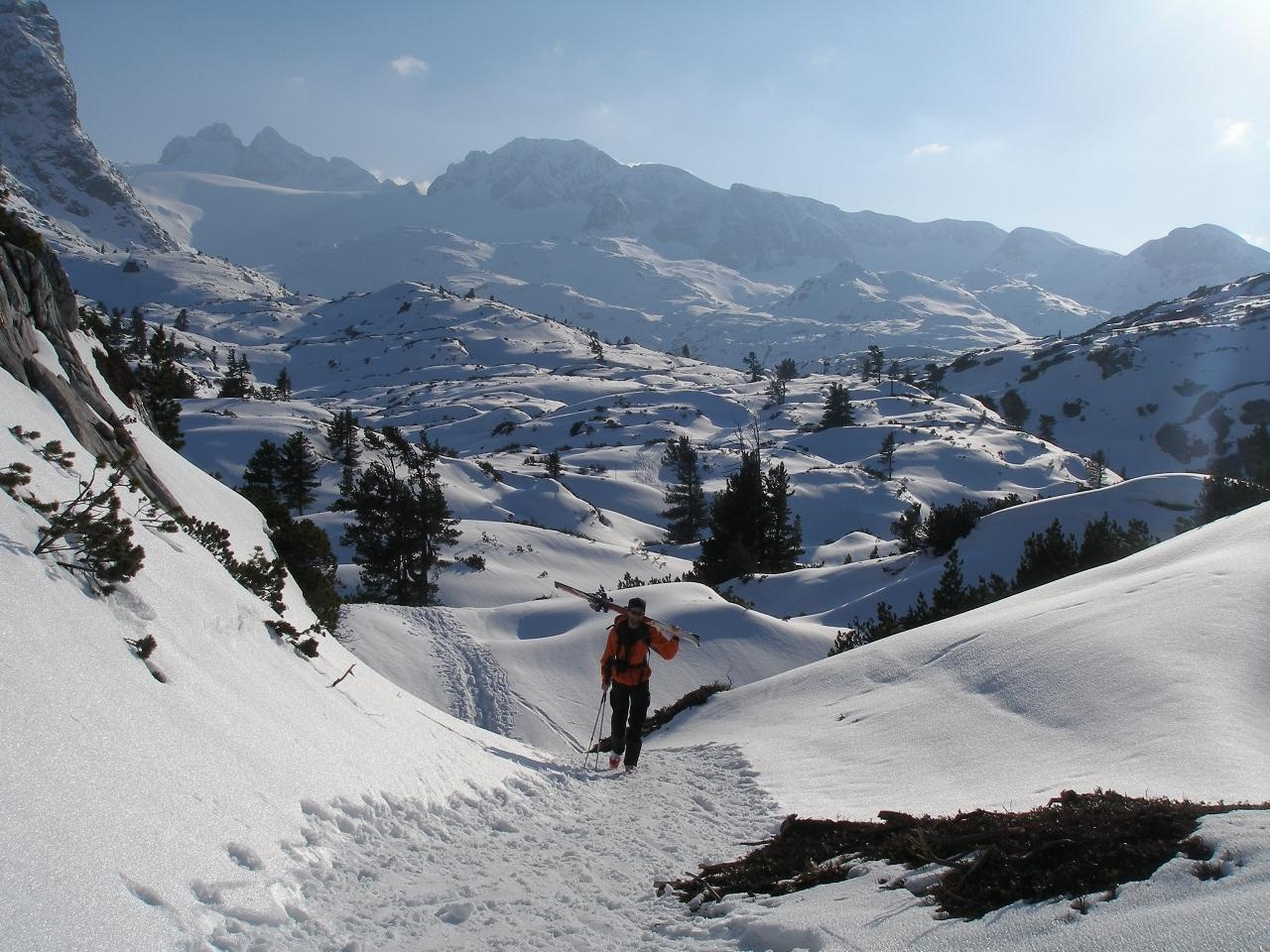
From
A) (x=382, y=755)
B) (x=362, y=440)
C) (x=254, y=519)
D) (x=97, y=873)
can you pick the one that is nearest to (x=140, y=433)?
(x=254, y=519)

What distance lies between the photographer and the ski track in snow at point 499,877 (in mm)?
3586

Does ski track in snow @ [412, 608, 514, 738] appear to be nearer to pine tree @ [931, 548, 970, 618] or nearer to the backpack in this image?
the backpack

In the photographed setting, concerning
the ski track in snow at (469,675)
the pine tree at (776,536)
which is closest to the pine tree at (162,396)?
the ski track in snow at (469,675)

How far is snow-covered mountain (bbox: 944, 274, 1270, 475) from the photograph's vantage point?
79.0 m

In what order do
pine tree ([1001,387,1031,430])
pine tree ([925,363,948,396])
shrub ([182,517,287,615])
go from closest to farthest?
1. shrub ([182,517,287,615])
2. pine tree ([1001,387,1031,430])
3. pine tree ([925,363,948,396])

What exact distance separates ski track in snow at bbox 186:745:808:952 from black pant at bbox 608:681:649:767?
1.39 meters

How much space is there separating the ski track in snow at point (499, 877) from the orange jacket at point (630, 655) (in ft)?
6.30

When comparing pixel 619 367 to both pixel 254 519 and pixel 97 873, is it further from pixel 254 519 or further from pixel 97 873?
pixel 97 873

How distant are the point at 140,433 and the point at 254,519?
2344 millimetres

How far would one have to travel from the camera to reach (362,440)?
144 ft

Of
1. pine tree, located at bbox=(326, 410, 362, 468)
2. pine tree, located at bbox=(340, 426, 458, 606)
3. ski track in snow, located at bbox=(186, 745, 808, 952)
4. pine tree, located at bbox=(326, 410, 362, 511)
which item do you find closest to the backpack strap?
ski track in snow, located at bbox=(186, 745, 808, 952)

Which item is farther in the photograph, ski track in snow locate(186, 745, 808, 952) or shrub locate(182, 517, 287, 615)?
shrub locate(182, 517, 287, 615)

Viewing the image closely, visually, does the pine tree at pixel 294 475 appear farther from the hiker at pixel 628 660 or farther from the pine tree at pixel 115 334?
the hiker at pixel 628 660

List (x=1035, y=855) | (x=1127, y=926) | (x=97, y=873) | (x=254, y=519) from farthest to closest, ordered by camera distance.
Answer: (x=254, y=519)
(x=1035, y=855)
(x=97, y=873)
(x=1127, y=926)
